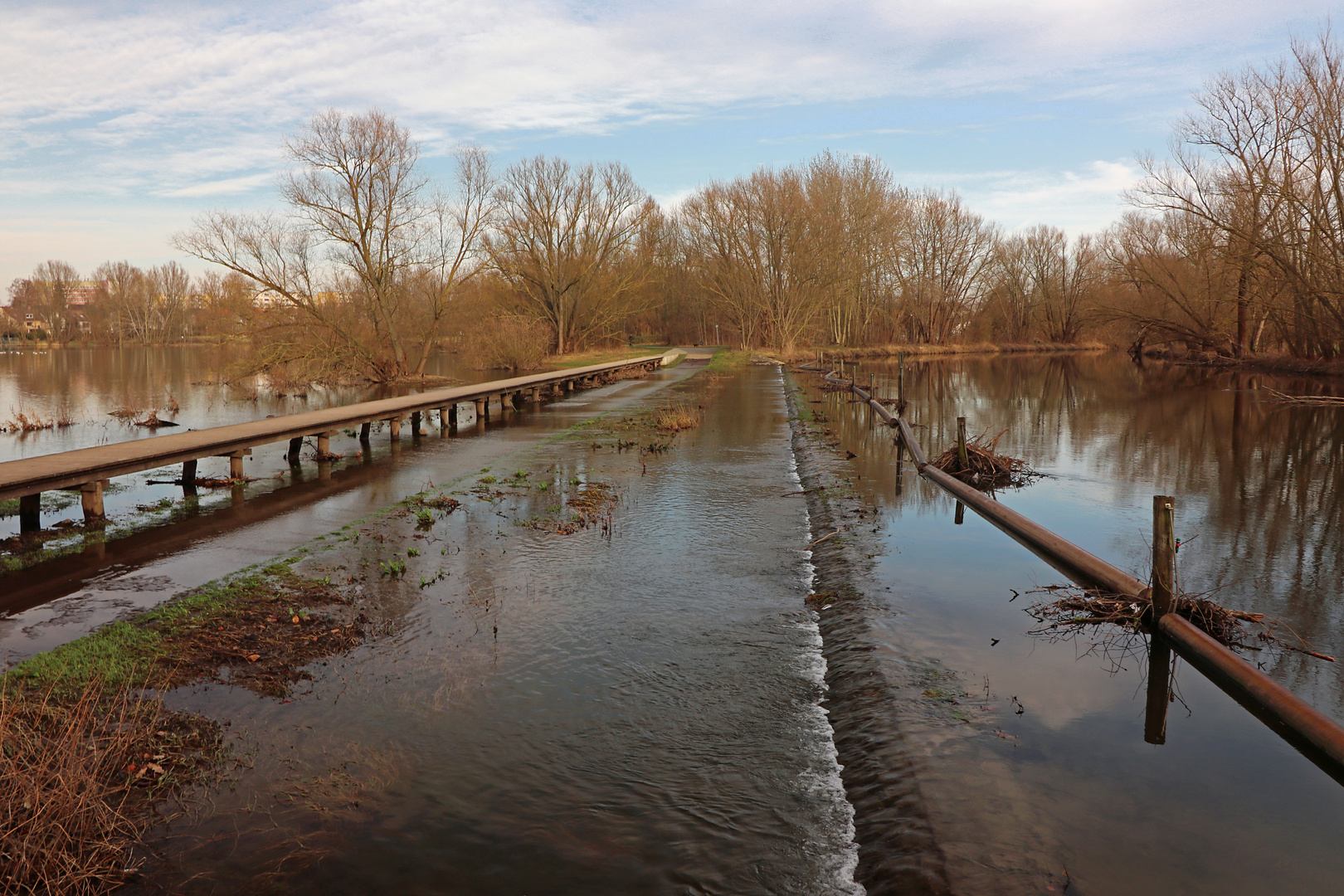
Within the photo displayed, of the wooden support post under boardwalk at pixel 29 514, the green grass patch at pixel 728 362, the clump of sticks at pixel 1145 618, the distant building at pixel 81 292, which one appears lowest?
the clump of sticks at pixel 1145 618

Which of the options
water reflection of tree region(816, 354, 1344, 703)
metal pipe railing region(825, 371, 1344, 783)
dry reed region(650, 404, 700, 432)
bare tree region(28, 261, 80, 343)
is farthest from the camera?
bare tree region(28, 261, 80, 343)

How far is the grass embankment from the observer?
117 inches

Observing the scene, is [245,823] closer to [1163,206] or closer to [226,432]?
[226,432]

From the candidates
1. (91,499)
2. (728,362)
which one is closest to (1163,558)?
(91,499)

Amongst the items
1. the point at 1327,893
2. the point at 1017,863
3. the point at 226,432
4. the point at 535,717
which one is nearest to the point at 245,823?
the point at 535,717

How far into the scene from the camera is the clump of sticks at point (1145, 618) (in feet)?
20.1

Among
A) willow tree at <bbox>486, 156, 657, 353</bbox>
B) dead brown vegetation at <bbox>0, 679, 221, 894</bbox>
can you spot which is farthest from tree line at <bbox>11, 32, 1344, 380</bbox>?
dead brown vegetation at <bbox>0, 679, 221, 894</bbox>

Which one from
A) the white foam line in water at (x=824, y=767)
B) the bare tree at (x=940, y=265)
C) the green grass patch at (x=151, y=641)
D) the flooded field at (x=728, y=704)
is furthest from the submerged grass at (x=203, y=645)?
the bare tree at (x=940, y=265)

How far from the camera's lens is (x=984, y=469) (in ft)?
41.7

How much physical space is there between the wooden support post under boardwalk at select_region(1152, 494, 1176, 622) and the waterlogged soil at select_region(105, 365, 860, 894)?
241cm

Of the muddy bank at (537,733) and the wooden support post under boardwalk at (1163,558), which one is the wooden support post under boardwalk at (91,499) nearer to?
the muddy bank at (537,733)

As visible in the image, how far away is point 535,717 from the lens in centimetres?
471

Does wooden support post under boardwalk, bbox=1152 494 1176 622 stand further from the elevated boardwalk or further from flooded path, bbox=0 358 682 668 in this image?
the elevated boardwalk

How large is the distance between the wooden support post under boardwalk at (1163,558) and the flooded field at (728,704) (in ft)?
1.51
